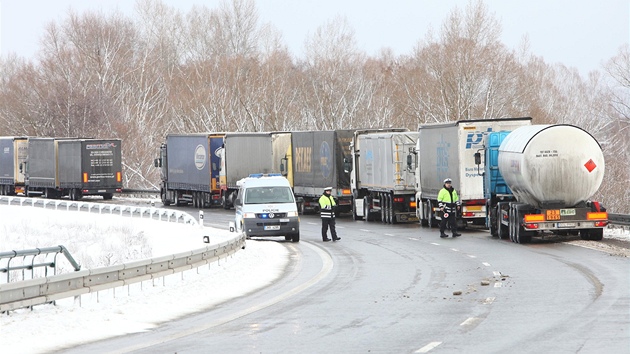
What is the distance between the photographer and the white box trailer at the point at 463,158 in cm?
3400

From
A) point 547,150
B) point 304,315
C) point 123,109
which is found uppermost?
point 123,109

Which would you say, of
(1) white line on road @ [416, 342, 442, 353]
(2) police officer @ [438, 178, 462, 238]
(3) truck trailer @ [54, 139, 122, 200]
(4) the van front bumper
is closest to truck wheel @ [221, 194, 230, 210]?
(3) truck trailer @ [54, 139, 122, 200]

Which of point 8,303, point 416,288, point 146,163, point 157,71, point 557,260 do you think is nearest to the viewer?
point 8,303

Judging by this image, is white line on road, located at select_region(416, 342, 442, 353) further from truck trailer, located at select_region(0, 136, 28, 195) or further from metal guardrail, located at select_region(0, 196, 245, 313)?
truck trailer, located at select_region(0, 136, 28, 195)

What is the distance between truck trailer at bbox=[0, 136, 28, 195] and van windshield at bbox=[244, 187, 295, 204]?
135 feet

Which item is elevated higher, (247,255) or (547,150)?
(547,150)

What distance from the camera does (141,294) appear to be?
18422mm

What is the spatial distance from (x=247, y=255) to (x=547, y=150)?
26.2ft

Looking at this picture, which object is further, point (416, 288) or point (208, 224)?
point (208, 224)

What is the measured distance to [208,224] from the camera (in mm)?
42625

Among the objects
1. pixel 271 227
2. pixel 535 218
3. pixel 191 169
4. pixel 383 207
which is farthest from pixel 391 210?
pixel 191 169

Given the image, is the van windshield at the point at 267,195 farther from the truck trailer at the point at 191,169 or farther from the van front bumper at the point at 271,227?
the truck trailer at the point at 191,169

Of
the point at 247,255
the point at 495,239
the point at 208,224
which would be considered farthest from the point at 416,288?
the point at 208,224

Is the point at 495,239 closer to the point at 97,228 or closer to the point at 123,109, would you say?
the point at 97,228
